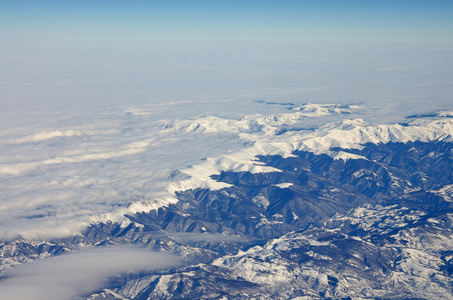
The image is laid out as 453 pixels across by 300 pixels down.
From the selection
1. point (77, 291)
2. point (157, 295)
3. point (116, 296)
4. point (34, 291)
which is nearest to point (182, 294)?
point (157, 295)

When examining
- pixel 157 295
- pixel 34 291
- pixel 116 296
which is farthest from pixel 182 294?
pixel 34 291

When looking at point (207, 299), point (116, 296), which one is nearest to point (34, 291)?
point (116, 296)

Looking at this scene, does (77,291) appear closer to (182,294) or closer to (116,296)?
(116,296)

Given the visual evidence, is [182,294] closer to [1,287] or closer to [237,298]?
[237,298]

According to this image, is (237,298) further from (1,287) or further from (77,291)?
(1,287)

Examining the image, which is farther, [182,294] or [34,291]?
[182,294]

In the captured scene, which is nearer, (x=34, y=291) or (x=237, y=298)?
(x=34, y=291)
